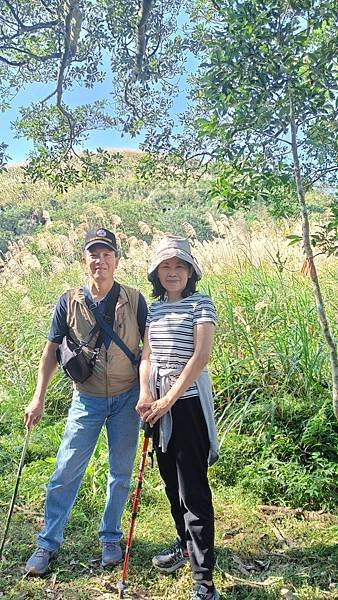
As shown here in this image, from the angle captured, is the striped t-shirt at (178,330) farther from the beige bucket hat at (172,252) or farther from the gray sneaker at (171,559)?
the gray sneaker at (171,559)

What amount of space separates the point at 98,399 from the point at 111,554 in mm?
919

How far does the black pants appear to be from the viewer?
2.72 metres

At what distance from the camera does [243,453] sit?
398 centimetres

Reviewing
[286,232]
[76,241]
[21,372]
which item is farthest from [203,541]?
[76,241]

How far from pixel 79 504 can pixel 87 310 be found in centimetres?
159

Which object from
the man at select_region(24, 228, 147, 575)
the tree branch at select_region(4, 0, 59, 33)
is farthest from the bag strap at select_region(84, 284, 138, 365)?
the tree branch at select_region(4, 0, 59, 33)

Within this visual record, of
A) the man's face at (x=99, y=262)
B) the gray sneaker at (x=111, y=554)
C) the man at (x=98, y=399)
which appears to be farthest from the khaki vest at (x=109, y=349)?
the gray sneaker at (x=111, y=554)

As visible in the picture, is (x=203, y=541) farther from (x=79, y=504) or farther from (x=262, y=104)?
(x=262, y=104)

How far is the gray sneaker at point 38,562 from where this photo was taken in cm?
304

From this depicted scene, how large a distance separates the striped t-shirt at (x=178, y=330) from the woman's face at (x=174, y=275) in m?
0.06

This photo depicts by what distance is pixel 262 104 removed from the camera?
2.92m

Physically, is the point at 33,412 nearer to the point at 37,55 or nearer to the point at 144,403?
the point at 144,403

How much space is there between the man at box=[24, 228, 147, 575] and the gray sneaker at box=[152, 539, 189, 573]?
24 cm

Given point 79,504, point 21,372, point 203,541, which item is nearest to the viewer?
point 203,541
